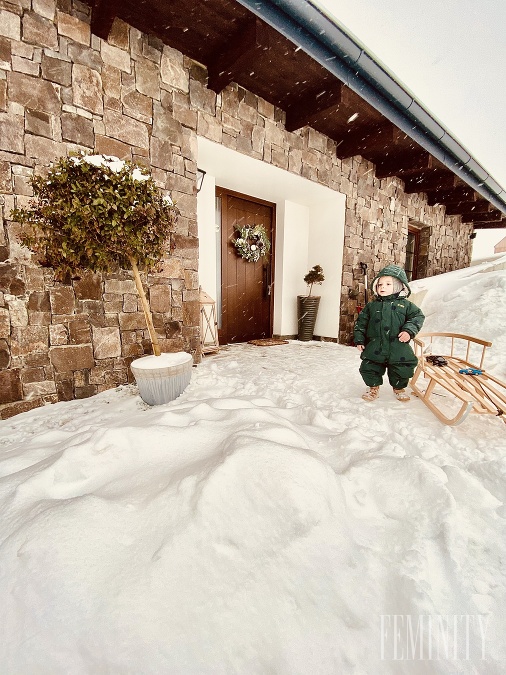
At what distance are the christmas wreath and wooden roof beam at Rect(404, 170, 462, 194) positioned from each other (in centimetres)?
369

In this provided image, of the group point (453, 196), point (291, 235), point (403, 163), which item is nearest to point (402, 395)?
point (291, 235)

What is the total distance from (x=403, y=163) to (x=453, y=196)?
264 cm

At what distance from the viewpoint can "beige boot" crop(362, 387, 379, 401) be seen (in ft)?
8.74

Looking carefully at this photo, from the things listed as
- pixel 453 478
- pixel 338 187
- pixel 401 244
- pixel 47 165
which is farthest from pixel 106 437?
pixel 401 244

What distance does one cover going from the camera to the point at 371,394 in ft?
8.84

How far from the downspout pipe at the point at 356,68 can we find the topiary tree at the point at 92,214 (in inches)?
70.5

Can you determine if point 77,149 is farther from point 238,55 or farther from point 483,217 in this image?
point 483,217

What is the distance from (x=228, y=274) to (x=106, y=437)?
4.14 metres

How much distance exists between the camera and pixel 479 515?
4.12 feet

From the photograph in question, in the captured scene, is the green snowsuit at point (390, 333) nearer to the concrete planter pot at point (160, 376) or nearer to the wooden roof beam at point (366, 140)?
the concrete planter pot at point (160, 376)

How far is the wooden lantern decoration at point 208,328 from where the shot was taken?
14.7ft

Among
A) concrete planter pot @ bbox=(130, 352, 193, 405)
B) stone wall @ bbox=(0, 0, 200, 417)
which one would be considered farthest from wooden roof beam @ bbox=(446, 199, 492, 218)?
concrete planter pot @ bbox=(130, 352, 193, 405)

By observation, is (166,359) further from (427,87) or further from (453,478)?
(427,87)

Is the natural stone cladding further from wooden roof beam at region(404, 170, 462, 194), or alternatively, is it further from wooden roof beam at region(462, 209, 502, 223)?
wooden roof beam at region(462, 209, 502, 223)
